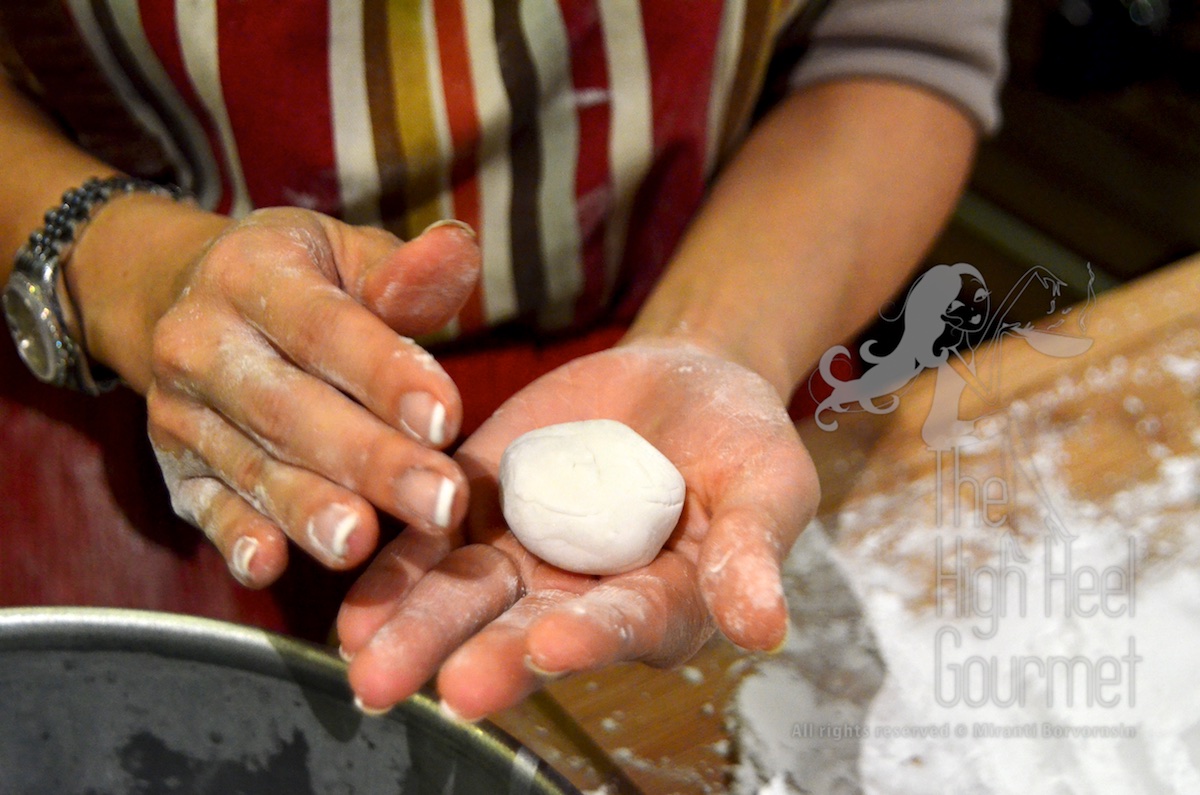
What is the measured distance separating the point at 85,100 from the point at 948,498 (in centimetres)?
84

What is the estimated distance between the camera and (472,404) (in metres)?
0.90

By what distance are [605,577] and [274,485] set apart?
8.7 inches

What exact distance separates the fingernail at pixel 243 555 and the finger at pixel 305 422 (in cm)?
5

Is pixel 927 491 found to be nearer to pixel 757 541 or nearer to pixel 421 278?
pixel 757 541

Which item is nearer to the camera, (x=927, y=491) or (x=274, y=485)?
(x=274, y=485)

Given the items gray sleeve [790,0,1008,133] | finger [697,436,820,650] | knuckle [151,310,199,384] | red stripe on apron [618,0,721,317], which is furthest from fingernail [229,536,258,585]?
gray sleeve [790,0,1008,133]

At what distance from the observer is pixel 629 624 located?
0.49 m

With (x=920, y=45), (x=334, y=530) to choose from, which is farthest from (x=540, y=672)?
(x=920, y=45)

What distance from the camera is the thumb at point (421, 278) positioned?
19.3 inches

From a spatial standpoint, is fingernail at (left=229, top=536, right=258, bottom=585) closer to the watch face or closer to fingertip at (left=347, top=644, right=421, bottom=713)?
fingertip at (left=347, top=644, right=421, bottom=713)

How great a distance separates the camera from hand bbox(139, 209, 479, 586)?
0.45 m
